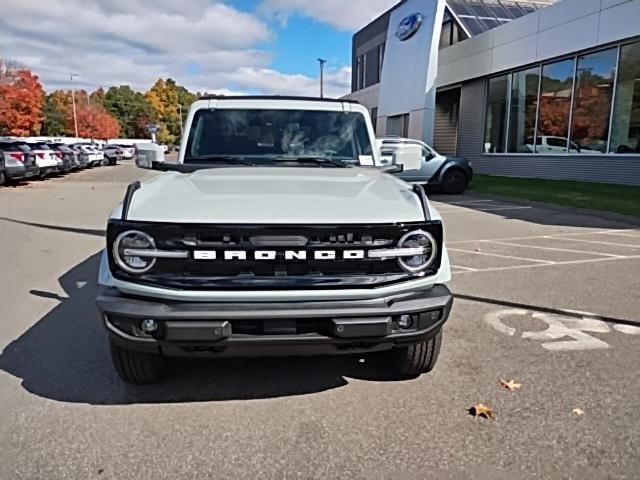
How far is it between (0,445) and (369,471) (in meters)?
1.99

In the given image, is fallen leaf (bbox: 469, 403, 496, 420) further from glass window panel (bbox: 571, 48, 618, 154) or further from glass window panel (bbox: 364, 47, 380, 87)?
glass window panel (bbox: 364, 47, 380, 87)

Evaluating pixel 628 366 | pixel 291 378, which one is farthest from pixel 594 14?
pixel 291 378

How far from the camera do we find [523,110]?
20609 mm

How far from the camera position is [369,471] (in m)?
2.49

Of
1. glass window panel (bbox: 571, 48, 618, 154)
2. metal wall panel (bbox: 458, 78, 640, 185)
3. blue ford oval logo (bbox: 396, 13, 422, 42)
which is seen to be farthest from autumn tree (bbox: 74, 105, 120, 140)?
glass window panel (bbox: 571, 48, 618, 154)

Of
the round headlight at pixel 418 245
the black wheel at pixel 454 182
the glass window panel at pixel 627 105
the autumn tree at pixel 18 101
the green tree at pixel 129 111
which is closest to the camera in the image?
the round headlight at pixel 418 245

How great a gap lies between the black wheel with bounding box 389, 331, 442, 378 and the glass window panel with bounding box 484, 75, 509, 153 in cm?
2069

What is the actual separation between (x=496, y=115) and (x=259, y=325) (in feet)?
73.6

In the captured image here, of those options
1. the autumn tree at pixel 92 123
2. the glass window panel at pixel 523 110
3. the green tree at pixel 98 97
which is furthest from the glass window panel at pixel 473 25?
the green tree at pixel 98 97

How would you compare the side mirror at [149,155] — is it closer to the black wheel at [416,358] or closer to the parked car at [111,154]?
the black wheel at [416,358]

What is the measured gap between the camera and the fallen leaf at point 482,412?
2994mm

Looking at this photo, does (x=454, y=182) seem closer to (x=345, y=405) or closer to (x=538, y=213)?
(x=538, y=213)

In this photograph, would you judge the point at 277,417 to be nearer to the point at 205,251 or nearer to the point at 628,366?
the point at 205,251

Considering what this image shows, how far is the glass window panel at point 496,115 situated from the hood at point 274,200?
20.5m
